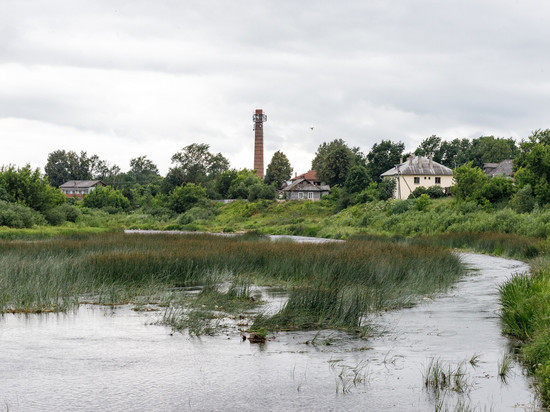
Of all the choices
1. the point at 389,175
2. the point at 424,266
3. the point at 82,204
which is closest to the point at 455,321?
the point at 424,266

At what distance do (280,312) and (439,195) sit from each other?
212 ft

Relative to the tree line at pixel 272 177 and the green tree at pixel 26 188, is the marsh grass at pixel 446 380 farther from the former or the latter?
the green tree at pixel 26 188

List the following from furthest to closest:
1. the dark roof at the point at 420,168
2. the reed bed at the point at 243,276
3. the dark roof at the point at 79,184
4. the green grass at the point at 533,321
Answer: the dark roof at the point at 79,184, the dark roof at the point at 420,168, the reed bed at the point at 243,276, the green grass at the point at 533,321

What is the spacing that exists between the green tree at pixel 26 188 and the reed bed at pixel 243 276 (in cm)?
3545

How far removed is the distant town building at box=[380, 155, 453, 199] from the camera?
89.9m

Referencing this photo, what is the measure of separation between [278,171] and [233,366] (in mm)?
125988

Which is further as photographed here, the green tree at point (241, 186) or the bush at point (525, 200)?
the green tree at point (241, 186)

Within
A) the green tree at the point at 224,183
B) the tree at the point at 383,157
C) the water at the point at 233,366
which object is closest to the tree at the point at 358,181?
the tree at the point at 383,157

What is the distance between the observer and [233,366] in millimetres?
13211

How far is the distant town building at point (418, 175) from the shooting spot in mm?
89938

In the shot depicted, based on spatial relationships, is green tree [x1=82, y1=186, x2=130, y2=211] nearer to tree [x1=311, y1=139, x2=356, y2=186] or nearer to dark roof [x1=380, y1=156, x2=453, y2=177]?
tree [x1=311, y1=139, x2=356, y2=186]

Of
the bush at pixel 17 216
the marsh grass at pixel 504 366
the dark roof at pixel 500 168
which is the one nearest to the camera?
the marsh grass at pixel 504 366

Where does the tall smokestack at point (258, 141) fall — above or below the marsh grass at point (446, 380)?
above

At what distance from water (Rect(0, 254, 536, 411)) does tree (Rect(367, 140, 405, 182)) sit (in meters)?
85.2
